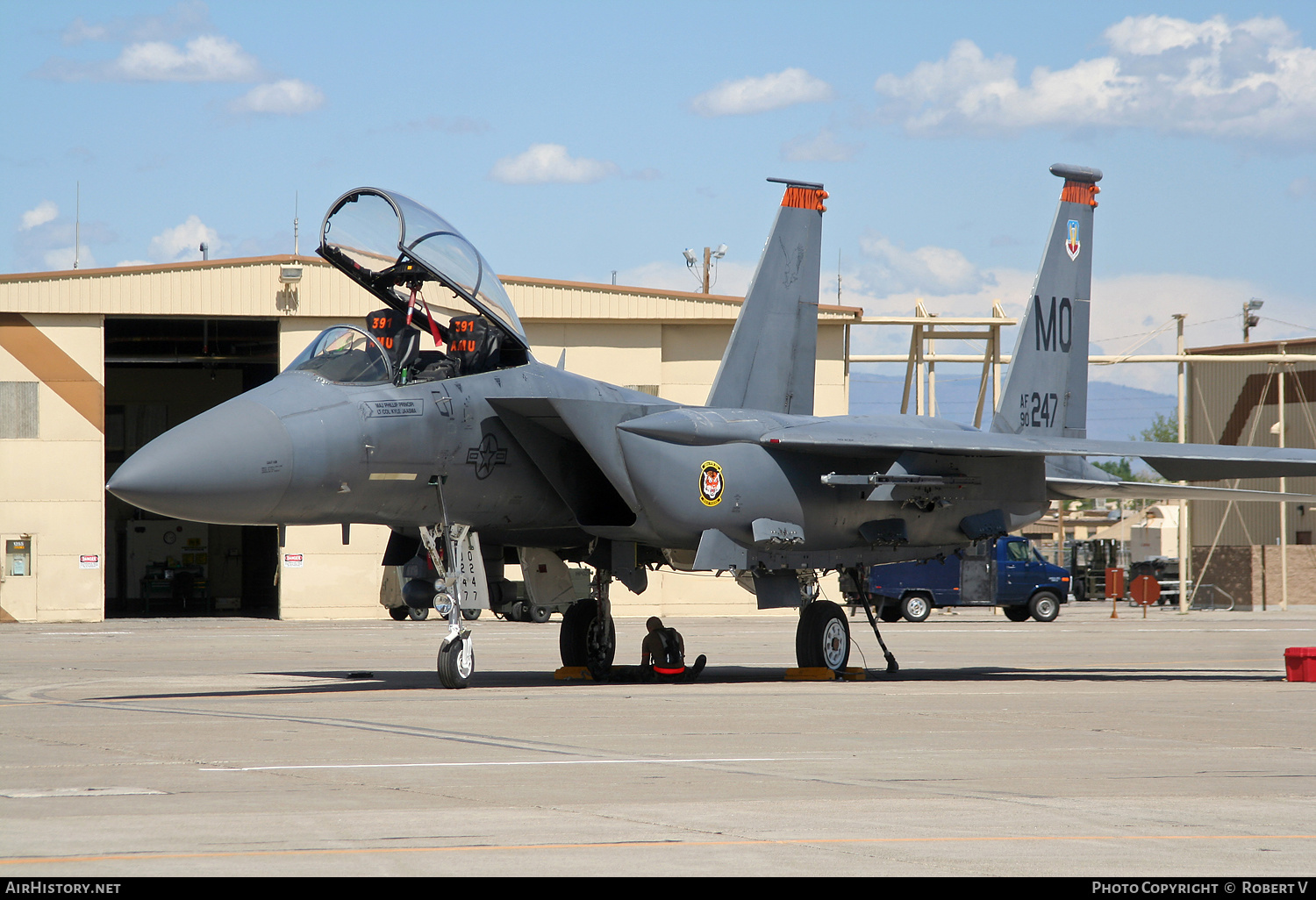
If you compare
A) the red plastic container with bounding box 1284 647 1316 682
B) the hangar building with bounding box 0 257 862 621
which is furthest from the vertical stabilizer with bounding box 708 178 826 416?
the hangar building with bounding box 0 257 862 621

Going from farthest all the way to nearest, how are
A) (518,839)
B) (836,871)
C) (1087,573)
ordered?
(1087,573)
(518,839)
(836,871)

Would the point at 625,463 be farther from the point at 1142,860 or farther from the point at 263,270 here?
the point at 263,270

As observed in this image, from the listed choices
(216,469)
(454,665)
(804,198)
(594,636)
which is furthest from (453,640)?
(804,198)

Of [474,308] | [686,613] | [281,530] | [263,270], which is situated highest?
[263,270]

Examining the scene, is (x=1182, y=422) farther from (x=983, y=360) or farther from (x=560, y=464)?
(x=560, y=464)

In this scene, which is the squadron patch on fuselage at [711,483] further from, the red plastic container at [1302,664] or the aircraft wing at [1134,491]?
the red plastic container at [1302,664]

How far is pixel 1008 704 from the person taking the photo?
443 inches

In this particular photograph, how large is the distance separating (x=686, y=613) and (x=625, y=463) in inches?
821

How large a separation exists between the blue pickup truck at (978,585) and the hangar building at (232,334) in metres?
3.71

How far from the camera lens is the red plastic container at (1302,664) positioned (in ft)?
45.7

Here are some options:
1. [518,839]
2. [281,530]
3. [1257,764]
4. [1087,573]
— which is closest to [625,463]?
[281,530]

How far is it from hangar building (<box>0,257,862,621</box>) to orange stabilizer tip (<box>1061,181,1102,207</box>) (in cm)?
1479

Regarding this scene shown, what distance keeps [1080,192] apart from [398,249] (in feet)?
30.9

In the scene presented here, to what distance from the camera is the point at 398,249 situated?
1172 cm
